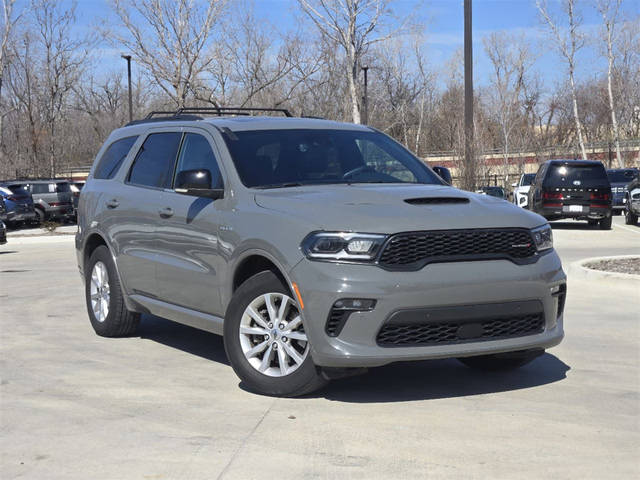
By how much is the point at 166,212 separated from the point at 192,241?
54 cm

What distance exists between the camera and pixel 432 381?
22.3 ft

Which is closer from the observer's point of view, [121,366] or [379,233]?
[379,233]

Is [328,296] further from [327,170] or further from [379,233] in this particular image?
[327,170]

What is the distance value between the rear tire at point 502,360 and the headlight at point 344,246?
1.52 m

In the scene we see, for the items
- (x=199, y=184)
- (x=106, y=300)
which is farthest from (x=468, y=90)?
(x=199, y=184)

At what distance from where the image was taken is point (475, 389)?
21.5ft

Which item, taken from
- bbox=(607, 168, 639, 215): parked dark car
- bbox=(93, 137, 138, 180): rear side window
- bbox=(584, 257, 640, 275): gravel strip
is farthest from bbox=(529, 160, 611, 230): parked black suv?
bbox=(93, 137, 138, 180): rear side window

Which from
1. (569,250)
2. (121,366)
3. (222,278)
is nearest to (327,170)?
(222,278)

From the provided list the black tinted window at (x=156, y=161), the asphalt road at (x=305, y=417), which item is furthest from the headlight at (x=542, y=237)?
→ the black tinted window at (x=156, y=161)

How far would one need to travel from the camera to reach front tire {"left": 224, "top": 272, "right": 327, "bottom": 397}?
Answer: 6.11 metres

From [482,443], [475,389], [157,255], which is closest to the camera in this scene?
[482,443]

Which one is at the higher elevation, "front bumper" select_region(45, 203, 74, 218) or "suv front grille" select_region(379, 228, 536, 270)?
"suv front grille" select_region(379, 228, 536, 270)

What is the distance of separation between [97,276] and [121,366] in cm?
166

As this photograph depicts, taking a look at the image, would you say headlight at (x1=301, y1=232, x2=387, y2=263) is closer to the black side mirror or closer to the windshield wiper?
the windshield wiper
